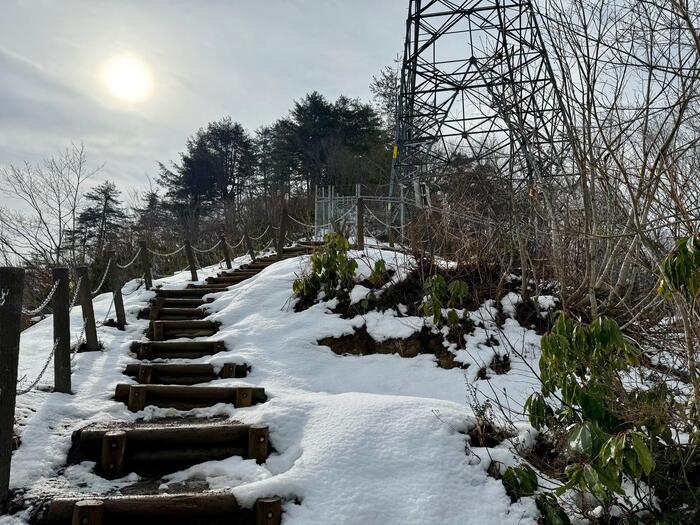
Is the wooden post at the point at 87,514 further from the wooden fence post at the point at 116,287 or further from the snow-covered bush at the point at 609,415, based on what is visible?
the wooden fence post at the point at 116,287

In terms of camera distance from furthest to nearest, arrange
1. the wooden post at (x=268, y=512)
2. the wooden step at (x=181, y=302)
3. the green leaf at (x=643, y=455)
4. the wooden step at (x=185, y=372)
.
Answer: the wooden step at (x=181, y=302), the wooden step at (x=185, y=372), the wooden post at (x=268, y=512), the green leaf at (x=643, y=455)

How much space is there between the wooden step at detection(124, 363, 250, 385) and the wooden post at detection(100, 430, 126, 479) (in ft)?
5.78

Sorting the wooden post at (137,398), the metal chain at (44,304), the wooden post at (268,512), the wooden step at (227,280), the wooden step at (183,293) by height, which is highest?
the metal chain at (44,304)

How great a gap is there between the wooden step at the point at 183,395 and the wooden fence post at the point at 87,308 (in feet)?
4.77

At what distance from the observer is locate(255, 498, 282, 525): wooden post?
262cm

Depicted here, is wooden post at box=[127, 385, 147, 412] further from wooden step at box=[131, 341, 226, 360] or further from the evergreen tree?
the evergreen tree

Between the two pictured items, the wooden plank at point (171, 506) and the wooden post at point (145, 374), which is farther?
the wooden post at point (145, 374)

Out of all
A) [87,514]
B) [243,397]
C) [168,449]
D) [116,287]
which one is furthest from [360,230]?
[87,514]

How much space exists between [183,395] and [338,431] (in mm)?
1811

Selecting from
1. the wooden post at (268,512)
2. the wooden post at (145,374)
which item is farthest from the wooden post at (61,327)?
the wooden post at (268,512)

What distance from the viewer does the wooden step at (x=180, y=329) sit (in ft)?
21.6

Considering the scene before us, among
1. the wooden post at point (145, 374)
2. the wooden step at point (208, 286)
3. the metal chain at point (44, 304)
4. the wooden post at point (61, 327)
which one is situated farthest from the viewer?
the wooden step at point (208, 286)

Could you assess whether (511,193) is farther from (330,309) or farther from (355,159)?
(355,159)

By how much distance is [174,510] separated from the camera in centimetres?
266
